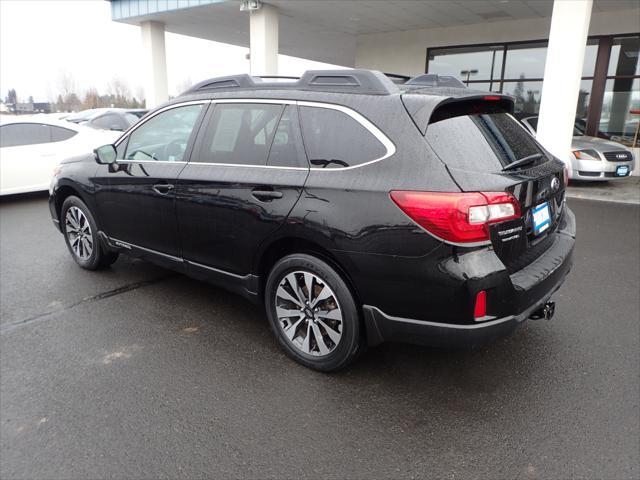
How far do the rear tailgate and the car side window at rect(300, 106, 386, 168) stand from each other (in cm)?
35

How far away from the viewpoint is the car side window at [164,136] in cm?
378

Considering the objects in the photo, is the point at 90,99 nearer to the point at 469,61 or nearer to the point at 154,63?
the point at 154,63

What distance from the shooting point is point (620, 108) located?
13.3 m

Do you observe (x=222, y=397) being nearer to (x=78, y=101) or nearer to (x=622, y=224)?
(x=622, y=224)

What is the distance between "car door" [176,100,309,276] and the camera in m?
3.06

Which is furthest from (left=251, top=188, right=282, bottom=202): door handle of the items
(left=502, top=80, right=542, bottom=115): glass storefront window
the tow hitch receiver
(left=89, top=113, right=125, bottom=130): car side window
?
(left=502, top=80, right=542, bottom=115): glass storefront window

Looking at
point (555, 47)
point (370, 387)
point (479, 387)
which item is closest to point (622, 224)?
point (555, 47)

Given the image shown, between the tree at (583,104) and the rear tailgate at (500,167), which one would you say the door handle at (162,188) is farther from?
the tree at (583,104)

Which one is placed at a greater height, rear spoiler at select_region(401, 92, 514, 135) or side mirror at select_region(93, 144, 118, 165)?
rear spoiler at select_region(401, 92, 514, 135)

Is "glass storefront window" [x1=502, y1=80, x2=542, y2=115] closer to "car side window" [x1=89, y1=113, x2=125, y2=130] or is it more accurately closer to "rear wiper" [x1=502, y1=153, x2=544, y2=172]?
"car side window" [x1=89, y1=113, x2=125, y2=130]

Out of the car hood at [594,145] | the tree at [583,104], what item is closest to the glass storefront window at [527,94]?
the tree at [583,104]

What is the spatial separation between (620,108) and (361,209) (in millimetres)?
13762

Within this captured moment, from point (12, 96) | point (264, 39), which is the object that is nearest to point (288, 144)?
point (264, 39)

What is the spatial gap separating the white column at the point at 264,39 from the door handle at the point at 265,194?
11.5 meters
